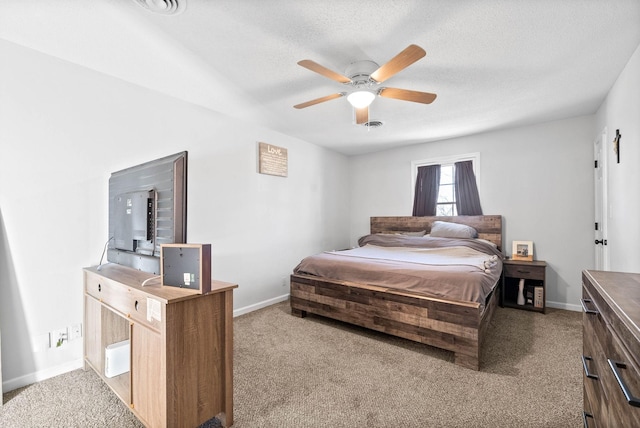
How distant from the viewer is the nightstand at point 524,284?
11.3ft

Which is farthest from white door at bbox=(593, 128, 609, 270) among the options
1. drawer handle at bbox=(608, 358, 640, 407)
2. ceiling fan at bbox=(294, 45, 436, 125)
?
drawer handle at bbox=(608, 358, 640, 407)

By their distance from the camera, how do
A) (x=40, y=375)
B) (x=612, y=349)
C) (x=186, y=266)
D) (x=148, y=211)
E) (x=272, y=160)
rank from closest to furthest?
(x=612, y=349) → (x=186, y=266) → (x=148, y=211) → (x=40, y=375) → (x=272, y=160)

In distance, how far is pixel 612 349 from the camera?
0.88m

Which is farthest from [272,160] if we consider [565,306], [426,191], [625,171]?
[565,306]

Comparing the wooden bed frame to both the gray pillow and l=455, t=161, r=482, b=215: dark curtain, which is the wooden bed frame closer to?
the gray pillow

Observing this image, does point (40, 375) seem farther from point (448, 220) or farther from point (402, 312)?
point (448, 220)

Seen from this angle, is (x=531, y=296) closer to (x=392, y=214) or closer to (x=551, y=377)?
(x=551, y=377)

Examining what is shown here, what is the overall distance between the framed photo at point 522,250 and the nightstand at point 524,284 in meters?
0.11

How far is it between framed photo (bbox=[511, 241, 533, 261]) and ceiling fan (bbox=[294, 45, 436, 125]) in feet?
8.70

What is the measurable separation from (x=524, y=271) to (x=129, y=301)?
409 centimetres

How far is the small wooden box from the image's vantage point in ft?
4.72

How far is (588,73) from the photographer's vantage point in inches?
95.3

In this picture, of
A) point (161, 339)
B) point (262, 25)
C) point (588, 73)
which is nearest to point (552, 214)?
point (588, 73)

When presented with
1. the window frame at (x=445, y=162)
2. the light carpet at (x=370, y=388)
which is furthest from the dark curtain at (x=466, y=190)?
the light carpet at (x=370, y=388)
